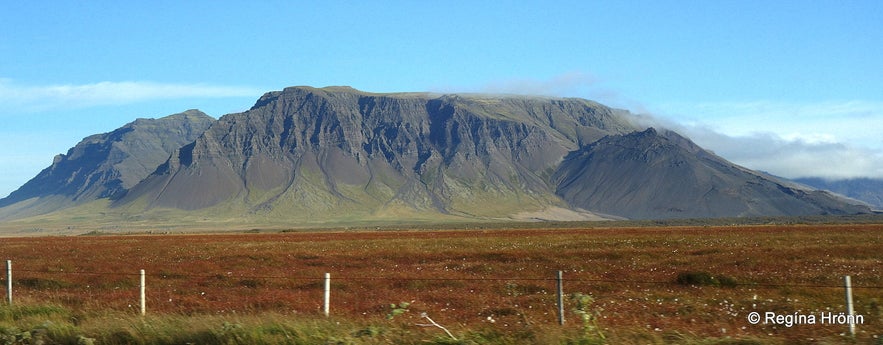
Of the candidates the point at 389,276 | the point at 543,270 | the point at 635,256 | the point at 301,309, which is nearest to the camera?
the point at 301,309

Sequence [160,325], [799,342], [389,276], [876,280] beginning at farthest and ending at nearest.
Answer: [389,276]
[876,280]
[160,325]
[799,342]

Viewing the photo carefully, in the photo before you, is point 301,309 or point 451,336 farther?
point 301,309

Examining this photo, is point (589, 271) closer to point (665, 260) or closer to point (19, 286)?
point (665, 260)

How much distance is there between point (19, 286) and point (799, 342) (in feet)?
107

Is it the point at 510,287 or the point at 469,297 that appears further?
the point at 510,287

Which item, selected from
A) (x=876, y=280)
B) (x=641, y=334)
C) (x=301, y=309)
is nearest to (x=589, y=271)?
(x=876, y=280)

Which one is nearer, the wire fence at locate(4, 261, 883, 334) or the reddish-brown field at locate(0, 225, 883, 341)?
the reddish-brown field at locate(0, 225, 883, 341)

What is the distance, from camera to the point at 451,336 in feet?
46.6

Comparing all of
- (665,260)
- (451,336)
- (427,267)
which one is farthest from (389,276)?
(451,336)

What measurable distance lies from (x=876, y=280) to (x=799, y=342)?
18058 millimetres

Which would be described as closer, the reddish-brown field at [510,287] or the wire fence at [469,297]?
the reddish-brown field at [510,287]

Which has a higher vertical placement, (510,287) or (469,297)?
(469,297)

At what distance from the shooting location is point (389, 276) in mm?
34219

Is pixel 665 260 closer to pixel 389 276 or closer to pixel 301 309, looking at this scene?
pixel 389 276
